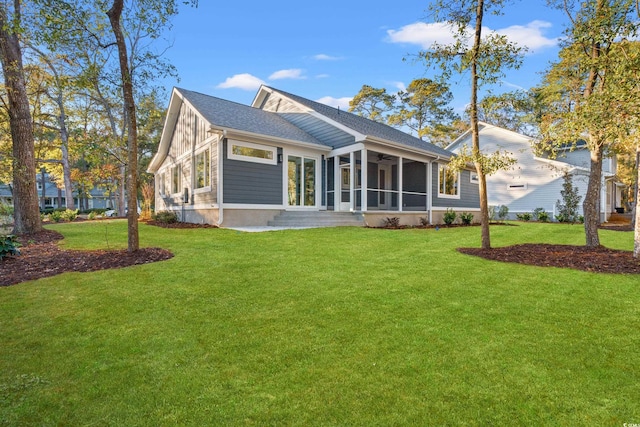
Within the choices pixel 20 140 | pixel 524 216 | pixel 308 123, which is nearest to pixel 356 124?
pixel 308 123

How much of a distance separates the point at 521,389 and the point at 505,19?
716 cm

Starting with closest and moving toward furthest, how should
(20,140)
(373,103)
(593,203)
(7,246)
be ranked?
1. (7,246)
2. (593,203)
3. (20,140)
4. (373,103)

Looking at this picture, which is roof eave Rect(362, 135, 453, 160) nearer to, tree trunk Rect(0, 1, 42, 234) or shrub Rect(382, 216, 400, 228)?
shrub Rect(382, 216, 400, 228)

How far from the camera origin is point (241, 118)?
41.3 feet

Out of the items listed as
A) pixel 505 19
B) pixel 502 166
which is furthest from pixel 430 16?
pixel 502 166

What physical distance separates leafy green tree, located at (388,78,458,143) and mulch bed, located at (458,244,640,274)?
2478cm

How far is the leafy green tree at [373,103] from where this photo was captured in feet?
99.9

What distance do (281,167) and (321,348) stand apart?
32.9 ft

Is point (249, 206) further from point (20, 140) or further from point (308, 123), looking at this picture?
point (20, 140)

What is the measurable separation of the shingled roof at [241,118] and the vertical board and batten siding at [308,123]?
0.37m

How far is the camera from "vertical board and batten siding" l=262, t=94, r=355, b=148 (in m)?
13.2

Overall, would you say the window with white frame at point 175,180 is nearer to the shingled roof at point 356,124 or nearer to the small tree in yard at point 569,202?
the shingled roof at point 356,124

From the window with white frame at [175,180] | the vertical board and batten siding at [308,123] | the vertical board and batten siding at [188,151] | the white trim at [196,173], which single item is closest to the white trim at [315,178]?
Result: the vertical board and batten siding at [308,123]

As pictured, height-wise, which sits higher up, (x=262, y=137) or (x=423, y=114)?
(x=423, y=114)
